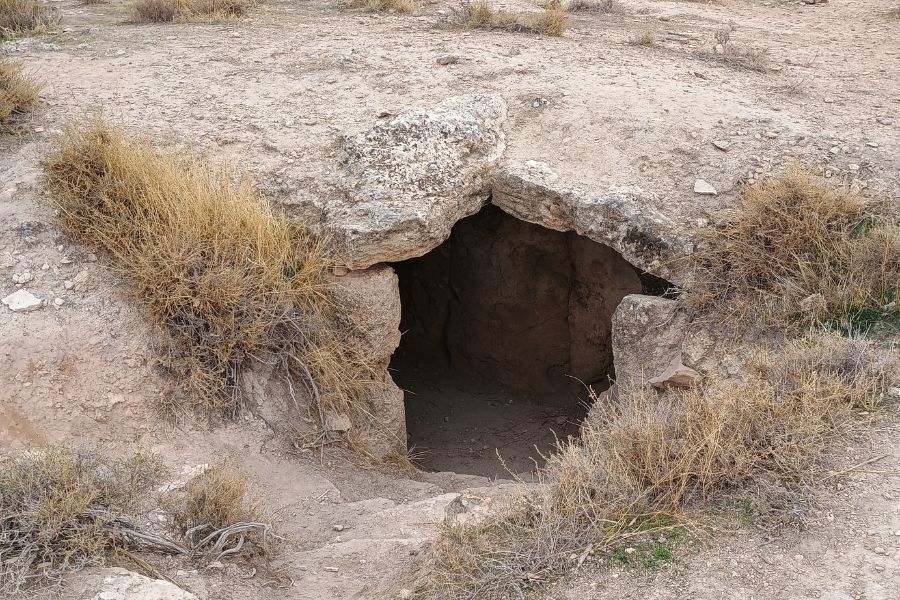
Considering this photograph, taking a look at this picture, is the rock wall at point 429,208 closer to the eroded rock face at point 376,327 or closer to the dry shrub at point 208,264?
the eroded rock face at point 376,327

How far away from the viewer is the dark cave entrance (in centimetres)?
659

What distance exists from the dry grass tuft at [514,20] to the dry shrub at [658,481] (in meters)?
4.55

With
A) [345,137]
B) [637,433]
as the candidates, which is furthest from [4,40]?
[637,433]

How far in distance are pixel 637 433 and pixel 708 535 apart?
469 millimetres

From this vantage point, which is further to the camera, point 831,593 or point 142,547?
point 142,547

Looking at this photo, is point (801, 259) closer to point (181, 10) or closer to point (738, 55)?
point (738, 55)

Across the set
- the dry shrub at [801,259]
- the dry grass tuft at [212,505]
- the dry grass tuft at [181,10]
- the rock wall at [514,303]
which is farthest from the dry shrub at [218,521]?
the dry grass tuft at [181,10]

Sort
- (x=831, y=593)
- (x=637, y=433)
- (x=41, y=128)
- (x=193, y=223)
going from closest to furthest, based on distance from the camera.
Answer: (x=831, y=593)
(x=637, y=433)
(x=193, y=223)
(x=41, y=128)

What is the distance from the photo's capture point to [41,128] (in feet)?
17.4

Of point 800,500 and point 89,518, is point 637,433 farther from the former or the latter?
point 89,518

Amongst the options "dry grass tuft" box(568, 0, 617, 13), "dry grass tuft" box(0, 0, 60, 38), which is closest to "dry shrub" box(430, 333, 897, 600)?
"dry grass tuft" box(568, 0, 617, 13)

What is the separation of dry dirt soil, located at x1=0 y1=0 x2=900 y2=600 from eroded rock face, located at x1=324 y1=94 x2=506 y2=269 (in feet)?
0.72

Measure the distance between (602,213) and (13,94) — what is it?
3880mm

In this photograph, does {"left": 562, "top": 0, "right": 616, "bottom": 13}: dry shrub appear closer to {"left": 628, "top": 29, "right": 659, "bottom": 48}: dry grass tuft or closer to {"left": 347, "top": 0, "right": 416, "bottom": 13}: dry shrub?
{"left": 628, "top": 29, "right": 659, "bottom": 48}: dry grass tuft
